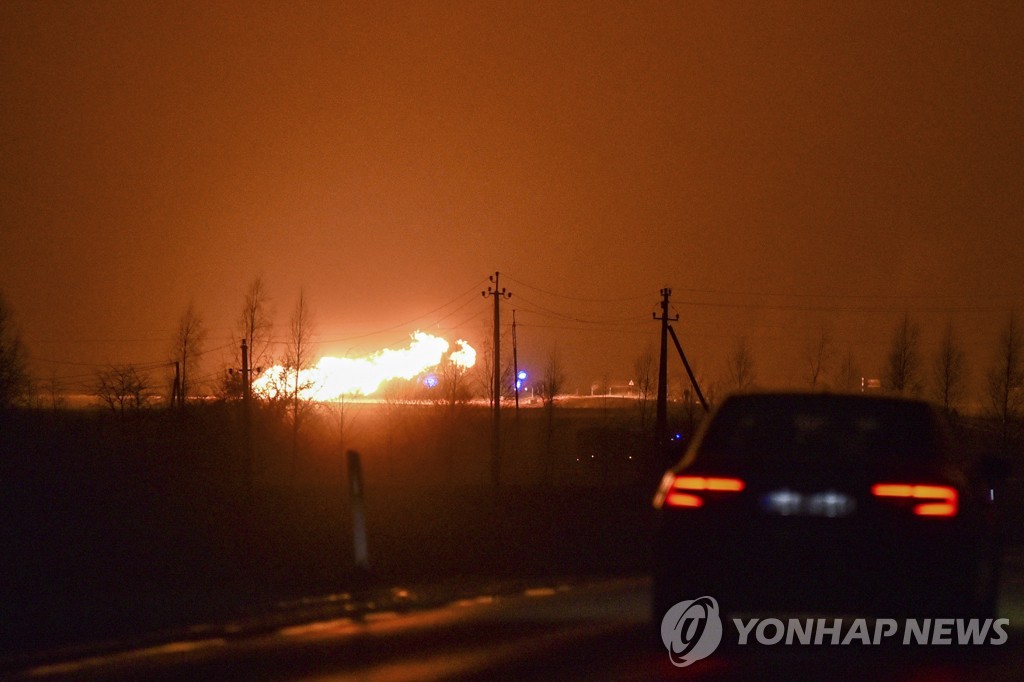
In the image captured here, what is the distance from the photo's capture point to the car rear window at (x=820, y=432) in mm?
7867

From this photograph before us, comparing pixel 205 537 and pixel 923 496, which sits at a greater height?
pixel 923 496

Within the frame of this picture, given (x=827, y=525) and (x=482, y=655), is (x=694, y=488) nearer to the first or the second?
(x=827, y=525)

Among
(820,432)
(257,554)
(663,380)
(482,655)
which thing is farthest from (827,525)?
(663,380)

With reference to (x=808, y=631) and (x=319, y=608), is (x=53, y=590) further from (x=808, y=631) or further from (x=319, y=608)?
(x=808, y=631)

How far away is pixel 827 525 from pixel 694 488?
2.84 ft

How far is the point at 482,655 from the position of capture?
853cm

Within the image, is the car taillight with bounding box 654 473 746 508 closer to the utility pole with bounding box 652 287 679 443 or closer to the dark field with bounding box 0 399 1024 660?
the dark field with bounding box 0 399 1024 660

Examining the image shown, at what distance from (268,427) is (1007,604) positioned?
213ft

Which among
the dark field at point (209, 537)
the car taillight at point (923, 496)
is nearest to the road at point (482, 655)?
the dark field at point (209, 537)

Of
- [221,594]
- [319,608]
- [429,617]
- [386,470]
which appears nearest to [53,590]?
[221,594]

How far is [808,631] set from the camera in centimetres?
973

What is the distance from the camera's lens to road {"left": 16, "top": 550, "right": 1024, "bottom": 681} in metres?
7.83

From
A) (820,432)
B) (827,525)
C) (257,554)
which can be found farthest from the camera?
(257,554)

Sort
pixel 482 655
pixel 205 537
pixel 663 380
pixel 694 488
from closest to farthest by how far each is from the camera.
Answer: pixel 694 488
pixel 482 655
pixel 205 537
pixel 663 380
